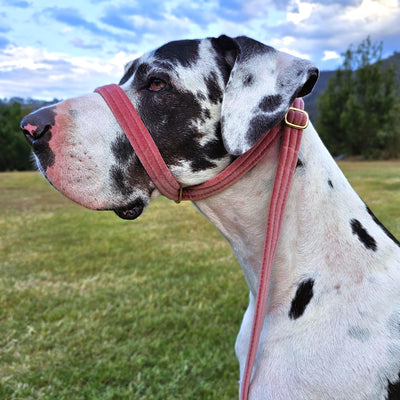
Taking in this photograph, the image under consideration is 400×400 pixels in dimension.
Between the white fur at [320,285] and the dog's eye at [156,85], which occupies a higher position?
the dog's eye at [156,85]

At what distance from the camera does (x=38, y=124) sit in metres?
1.84

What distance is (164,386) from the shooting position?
12.5 ft

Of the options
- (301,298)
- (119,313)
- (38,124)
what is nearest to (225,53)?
(38,124)

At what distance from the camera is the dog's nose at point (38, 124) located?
184cm

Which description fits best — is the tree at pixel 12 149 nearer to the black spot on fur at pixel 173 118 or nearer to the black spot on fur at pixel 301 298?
the black spot on fur at pixel 173 118

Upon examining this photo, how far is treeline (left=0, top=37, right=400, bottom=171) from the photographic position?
4016cm

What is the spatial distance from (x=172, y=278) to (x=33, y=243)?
3803 mm

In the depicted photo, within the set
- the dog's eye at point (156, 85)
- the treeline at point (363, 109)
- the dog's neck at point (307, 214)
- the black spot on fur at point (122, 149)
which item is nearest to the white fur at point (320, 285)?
the dog's neck at point (307, 214)

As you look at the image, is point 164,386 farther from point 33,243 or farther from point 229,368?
point 33,243

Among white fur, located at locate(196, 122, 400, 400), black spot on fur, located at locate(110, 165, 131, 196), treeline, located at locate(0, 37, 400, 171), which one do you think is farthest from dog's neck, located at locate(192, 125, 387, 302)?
treeline, located at locate(0, 37, 400, 171)

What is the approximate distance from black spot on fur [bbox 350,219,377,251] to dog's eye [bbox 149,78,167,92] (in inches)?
42.8

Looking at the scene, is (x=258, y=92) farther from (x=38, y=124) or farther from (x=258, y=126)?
(x=38, y=124)

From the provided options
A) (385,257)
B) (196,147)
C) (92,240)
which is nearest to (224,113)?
(196,147)

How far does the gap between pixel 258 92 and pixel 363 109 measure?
42.9m
